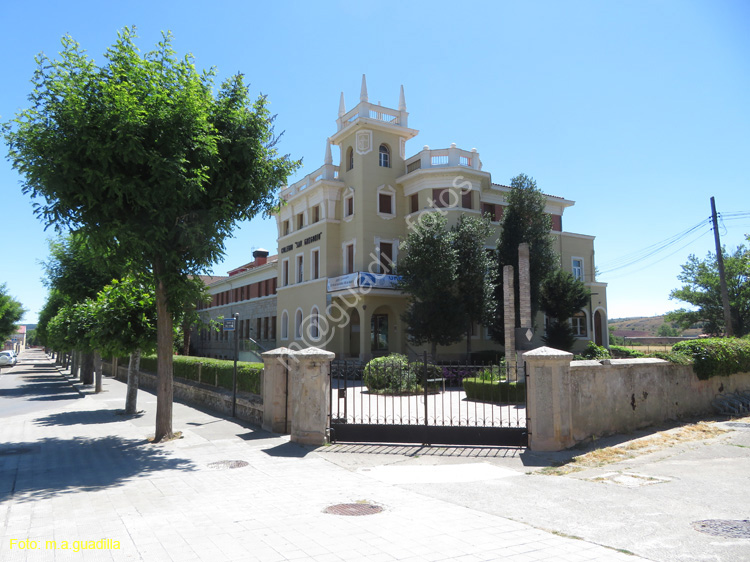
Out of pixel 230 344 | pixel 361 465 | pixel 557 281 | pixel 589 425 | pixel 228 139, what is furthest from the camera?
pixel 230 344

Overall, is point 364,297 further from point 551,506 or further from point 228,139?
point 551,506

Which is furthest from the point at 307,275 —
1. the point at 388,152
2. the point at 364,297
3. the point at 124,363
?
the point at 124,363

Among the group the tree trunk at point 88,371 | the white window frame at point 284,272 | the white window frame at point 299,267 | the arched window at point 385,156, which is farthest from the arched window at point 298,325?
the tree trunk at point 88,371

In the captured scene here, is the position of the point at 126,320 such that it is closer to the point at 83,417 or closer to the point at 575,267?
the point at 83,417

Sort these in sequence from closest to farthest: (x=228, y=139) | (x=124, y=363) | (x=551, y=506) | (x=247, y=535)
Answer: (x=247, y=535) < (x=551, y=506) < (x=228, y=139) < (x=124, y=363)

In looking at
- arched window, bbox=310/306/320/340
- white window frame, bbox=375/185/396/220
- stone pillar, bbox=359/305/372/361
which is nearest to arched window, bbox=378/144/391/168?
white window frame, bbox=375/185/396/220

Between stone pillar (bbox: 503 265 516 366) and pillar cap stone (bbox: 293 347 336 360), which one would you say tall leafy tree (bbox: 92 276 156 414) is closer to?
pillar cap stone (bbox: 293 347 336 360)

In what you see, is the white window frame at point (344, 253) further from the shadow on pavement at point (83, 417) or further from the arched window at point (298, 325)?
the shadow on pavement at point (83, 417)

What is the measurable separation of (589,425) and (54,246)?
2271 cm

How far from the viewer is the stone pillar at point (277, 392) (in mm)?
11141

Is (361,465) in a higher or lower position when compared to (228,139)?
lower

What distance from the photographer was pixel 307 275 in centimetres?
3428

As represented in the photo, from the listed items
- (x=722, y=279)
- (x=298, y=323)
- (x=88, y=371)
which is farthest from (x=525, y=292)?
(x=88, y=371)

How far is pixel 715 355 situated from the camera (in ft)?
44.4
